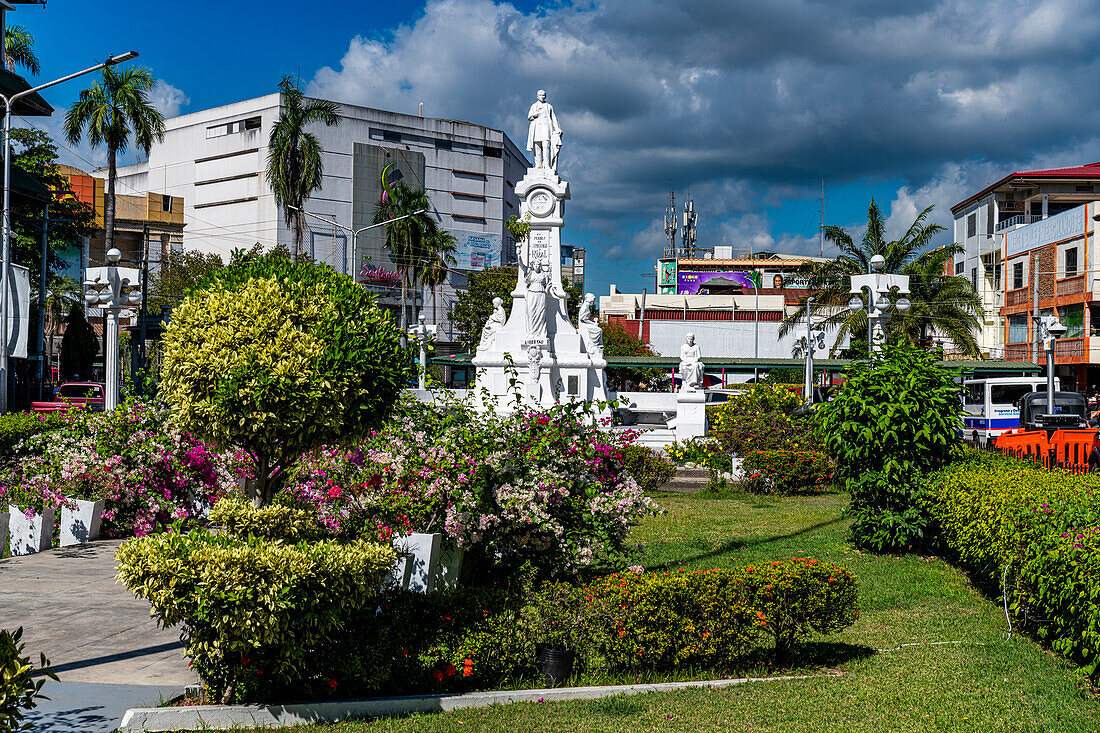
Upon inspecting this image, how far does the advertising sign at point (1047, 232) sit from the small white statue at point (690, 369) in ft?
90.2

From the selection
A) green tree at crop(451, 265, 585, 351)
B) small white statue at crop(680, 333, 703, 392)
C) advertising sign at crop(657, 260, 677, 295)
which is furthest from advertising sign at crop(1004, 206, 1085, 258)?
advertising sign at crop(657, 260, 677, 295)

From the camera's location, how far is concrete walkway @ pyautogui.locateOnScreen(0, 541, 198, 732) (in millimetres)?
5988

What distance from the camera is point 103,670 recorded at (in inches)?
266

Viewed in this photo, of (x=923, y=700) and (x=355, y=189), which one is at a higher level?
(x=355, y=189)

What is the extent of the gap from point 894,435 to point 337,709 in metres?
7.88

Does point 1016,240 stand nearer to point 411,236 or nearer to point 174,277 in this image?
point 411,236

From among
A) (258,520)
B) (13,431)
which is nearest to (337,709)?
(258,520)

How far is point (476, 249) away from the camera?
8344cm

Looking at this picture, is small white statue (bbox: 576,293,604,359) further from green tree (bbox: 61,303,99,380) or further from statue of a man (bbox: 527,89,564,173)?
green tree (bbox: 61,303,99,380)

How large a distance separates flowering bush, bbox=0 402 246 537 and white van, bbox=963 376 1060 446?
79.6 ft

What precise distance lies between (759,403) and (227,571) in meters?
16.4

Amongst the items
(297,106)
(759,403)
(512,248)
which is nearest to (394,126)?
(512,248)

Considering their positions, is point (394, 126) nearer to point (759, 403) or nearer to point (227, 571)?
point (759, 403)

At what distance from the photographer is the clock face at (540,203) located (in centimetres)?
2962
